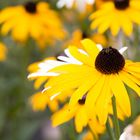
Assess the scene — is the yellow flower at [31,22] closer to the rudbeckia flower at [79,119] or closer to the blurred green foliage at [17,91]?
the blurred green foliage at [17,91]

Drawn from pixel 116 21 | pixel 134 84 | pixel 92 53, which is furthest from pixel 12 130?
pixel 134 84

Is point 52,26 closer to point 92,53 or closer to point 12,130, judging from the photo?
point 12,130

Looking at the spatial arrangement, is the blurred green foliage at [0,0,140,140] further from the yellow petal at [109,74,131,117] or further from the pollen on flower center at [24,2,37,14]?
the yellow petal at [109,74,131,117]

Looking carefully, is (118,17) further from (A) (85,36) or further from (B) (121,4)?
(A) (85,36)

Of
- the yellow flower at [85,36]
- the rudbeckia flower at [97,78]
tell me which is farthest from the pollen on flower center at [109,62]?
the yellow flower at [85,36]

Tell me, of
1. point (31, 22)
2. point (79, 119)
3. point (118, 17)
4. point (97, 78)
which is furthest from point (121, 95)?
point (31, 22)

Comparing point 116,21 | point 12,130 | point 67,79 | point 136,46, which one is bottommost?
point 12,130

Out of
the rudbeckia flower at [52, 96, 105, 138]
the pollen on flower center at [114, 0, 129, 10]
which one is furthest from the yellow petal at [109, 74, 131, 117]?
the pollen on flower center at [114, 0, 129, 10]
